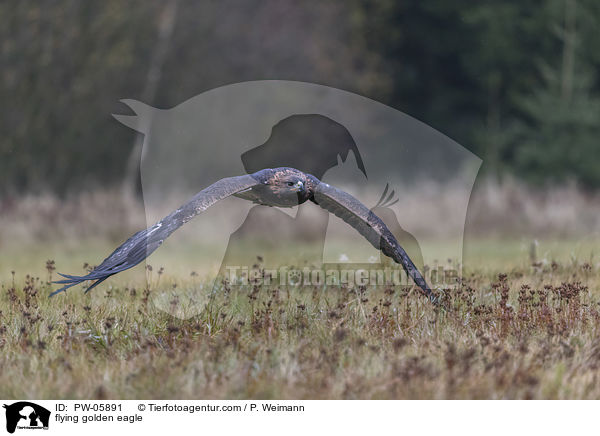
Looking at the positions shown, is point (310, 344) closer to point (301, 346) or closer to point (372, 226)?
point (301, 346)

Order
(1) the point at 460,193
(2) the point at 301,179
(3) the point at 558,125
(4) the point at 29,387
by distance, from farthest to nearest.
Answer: (3) the point at 558,125
(1) the point at 460,193
(2) the point at 301,179
(4) the point at 29,387

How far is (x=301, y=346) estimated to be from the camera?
157 inches

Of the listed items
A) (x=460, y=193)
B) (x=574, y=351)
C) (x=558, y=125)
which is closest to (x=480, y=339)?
(x=574, y=351)

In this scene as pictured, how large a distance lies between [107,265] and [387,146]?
17223 millimetres

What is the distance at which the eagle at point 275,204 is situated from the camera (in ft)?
13.9

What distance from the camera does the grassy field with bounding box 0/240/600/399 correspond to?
354cm

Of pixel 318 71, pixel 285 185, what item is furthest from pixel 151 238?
pixel 318 71

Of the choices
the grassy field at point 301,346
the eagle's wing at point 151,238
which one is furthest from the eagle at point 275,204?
the grassy field at point 301,346

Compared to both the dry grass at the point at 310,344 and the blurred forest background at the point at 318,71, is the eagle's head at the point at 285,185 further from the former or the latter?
the blurred forest background at the point at 318,71

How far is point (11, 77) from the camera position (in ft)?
48.1

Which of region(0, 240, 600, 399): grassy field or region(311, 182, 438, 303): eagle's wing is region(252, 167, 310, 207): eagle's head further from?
region(0, 240, 600, 399): grassy field

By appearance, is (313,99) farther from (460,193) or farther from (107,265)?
(107,265)
